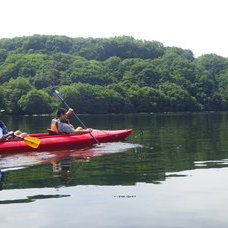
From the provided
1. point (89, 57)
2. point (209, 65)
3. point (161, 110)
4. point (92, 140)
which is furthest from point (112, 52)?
point (92, 140)

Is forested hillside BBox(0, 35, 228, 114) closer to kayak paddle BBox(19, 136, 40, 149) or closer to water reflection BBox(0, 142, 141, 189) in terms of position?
kayak paddle BBox(19, 136, 40, 149)

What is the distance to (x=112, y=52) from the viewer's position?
16275cm

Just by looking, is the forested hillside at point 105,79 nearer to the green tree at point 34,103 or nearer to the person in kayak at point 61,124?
the green tree at point 34,103

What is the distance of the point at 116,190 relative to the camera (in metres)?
9.01

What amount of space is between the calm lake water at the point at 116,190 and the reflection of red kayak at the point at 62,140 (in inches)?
36.1

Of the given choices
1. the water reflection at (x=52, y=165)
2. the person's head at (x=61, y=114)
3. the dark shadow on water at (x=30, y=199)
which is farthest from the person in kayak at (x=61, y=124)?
the dark shadow on water at (x=30, y=199)

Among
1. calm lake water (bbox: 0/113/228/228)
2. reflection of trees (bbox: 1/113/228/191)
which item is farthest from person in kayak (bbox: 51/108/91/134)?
calm lake water (bbox: 0/113/228/228)

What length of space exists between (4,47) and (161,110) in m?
75.6

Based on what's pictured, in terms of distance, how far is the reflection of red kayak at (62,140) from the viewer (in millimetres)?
15812

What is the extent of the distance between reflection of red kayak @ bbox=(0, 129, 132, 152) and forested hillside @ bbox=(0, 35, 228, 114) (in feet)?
226

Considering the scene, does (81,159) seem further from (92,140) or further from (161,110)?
(161,110)

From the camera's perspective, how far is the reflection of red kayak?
1581 cm

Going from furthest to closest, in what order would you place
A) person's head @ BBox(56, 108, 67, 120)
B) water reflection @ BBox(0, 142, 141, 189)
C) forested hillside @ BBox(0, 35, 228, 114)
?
forested hillside @ BBox(0, 35, 228, 114), person's head @ BBox(56, 108, 67, 120), water reflection @ BBox(0, 142, 141, 189)

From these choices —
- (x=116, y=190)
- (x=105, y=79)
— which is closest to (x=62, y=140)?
(x=116, y=190)
